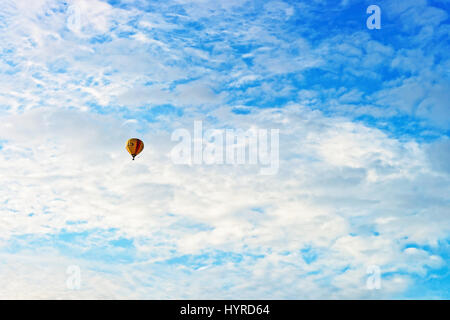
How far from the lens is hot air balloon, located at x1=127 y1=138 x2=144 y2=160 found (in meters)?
85.3

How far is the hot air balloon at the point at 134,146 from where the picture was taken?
280 ft

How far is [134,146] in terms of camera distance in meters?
85.3
